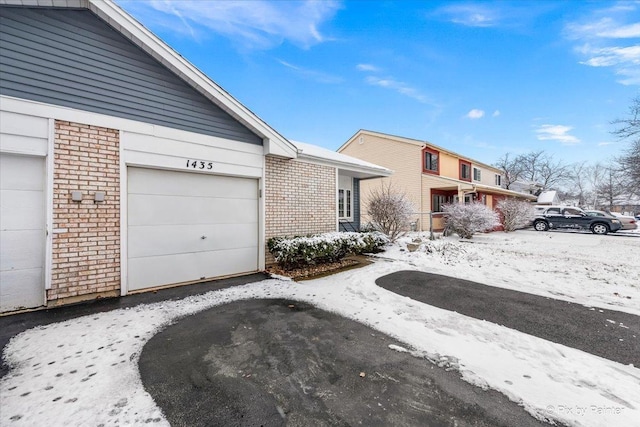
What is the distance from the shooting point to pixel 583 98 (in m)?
14.0

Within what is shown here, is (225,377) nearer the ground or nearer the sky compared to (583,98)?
nearer the ground

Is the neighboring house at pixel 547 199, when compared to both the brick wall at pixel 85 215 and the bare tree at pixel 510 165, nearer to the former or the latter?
the bare tree at pixel 510 165

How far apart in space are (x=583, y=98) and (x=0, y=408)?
22.1 metres

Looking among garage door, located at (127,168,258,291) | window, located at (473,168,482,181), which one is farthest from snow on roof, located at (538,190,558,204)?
garage door, located at (127,168,258,291)

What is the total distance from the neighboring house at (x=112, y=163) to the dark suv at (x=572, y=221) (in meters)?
21.1

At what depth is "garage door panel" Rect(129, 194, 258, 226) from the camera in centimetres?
506

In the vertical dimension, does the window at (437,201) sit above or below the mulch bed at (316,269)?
above

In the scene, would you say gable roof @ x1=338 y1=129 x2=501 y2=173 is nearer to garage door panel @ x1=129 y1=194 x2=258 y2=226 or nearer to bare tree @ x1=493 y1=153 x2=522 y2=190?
garage door panel @ x1=129 y1=194 x2=258 y2=226

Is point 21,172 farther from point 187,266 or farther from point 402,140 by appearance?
point 402,140

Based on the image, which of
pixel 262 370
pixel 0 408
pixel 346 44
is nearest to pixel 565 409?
pixel 262 370

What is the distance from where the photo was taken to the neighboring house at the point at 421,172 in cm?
1712

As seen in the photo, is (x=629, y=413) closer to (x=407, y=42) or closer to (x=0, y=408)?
(x=0, y=408)

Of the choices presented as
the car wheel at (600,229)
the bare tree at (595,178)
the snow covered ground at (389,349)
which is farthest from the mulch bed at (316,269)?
the bare tree at (595,178)

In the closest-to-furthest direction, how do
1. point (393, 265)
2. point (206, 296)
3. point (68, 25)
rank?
point (68, 25)
point (206, 296)
point (393, 265)
